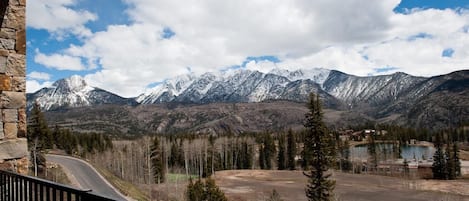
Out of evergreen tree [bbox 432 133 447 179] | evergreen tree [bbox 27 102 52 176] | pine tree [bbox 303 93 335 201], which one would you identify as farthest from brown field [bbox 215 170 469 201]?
evergreen tree [bbox 27 102 52 176]

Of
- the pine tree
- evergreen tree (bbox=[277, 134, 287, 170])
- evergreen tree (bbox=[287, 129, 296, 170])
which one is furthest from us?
evergreen tree (bbox=[277, 134, 287, 170])

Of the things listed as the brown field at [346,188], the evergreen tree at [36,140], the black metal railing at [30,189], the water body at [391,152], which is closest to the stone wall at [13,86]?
the black metal railing at [30,189]

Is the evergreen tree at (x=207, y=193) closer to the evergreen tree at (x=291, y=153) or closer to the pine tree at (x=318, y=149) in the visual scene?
A: the pine tree at (x=318, y=149)

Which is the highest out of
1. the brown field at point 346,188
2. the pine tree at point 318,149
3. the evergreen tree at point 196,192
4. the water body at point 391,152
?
the pine tree at point 318,149

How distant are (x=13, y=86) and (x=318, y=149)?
32.7m

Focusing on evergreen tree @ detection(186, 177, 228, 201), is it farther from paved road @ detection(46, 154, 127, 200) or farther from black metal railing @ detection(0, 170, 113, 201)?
black metal railing @ detection(0, 170, 113, 201)

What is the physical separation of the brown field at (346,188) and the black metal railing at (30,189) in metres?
50.9

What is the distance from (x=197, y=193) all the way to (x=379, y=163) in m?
91.4

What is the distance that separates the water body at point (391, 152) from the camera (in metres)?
136

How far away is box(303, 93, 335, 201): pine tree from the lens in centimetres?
3831

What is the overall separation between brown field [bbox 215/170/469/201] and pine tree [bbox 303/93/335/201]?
663 inches

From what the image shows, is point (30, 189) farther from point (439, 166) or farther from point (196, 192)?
point (439, 166)

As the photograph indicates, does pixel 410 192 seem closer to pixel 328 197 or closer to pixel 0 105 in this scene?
pixel 328 197

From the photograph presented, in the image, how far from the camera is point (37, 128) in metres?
54.2
